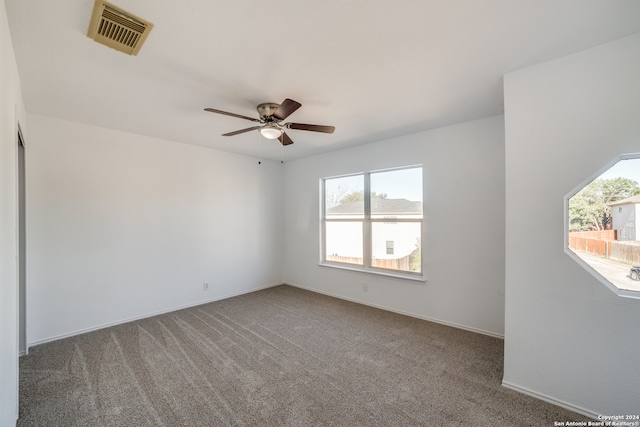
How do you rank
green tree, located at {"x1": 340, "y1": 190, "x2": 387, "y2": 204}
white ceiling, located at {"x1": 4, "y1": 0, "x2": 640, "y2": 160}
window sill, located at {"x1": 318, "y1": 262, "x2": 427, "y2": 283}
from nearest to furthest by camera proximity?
white ceiling, located at {"x1": 4, "y1": 0, "x2": 640, "y2": 160} → window sill, located at {"x1": 318, "y1": 262, "x2": 427, "y2": 283} → green tree, located at {"x1": 340, "y1": 190, "x2": 387, "y2": 204}

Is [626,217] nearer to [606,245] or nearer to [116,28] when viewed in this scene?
[606,245]

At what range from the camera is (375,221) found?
4449 mm

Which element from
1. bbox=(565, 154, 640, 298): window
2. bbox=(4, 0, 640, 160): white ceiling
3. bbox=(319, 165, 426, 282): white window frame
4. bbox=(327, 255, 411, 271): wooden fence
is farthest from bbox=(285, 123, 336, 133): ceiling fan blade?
bbox=(327, 255, 411, 271): wooden fence

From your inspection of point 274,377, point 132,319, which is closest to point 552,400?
point 274,377

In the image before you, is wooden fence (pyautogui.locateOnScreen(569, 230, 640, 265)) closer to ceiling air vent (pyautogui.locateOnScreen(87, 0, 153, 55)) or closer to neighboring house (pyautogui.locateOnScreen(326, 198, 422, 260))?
neighboring house (pyautogui.locateOnScreen(326, 198, 422, 260))

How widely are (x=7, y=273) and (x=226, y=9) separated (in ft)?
7.08

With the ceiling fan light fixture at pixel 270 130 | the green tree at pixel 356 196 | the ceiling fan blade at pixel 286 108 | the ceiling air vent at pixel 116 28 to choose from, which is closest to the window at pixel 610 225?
the ceiling fan blade at pixel 286 108

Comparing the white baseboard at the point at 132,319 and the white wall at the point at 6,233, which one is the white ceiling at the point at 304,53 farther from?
the white baseboard at the point at 132,319

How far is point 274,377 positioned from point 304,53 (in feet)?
9.29

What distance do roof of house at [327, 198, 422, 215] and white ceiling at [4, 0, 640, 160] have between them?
139 cm

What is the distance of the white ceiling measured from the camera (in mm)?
1559

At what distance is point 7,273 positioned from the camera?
1607mm

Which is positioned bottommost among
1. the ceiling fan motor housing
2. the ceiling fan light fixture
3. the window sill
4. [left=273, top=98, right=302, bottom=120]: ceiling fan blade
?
the window sill

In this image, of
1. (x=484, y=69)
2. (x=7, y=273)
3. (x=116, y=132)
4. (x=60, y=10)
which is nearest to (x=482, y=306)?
(x=484, y=69)
